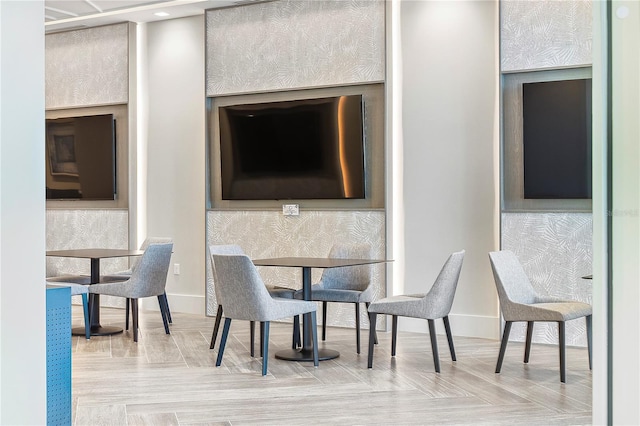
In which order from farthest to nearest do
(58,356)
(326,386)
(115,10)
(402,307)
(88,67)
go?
1. (88,67)
2. (115,10)
3. (402,307)
4. (326,386)
5. (58,356)

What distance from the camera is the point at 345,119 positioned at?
7219 millimetres

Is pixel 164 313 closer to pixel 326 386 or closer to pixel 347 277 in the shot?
pixel 347 277

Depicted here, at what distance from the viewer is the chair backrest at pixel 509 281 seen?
5066 millimetres

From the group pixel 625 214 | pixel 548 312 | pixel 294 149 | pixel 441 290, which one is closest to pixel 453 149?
pixel 294 149

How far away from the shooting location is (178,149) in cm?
841

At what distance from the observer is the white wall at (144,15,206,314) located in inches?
Answer: 326

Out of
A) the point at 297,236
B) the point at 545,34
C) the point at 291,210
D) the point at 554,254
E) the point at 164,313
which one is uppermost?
the point at 545,34

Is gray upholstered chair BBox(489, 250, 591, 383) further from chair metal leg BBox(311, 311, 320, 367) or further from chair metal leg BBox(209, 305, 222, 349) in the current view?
chair metal leg BBox(209, 305, 222, 349)

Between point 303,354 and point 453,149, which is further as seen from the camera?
point 453,149

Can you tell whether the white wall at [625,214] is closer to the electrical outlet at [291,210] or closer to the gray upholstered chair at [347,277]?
the gray upholstered chair at [347,277]

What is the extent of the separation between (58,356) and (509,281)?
321cm

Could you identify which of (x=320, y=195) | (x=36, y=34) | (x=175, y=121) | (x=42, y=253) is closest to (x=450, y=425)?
(x=42, y=253)

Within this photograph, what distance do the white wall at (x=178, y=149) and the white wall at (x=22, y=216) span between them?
19.9 feet

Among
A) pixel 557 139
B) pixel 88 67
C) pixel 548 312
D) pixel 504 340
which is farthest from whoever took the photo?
pixel 88 67
